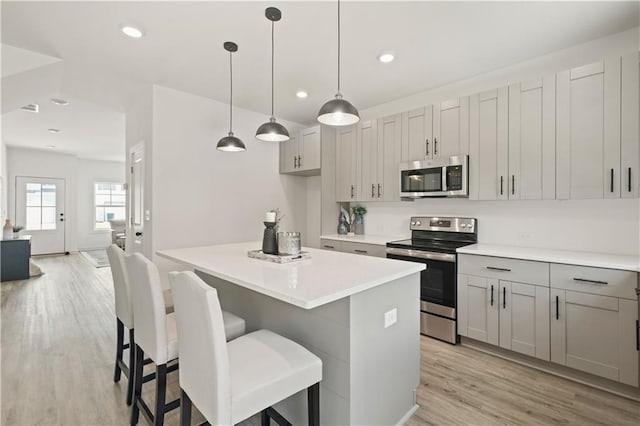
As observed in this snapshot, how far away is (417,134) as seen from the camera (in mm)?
3500

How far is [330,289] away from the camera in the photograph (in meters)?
1.37

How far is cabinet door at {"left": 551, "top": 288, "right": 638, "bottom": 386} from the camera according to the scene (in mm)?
2084

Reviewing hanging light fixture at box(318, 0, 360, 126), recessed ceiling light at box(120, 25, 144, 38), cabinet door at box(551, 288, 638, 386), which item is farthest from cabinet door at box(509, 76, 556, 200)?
recessed ceiling light at box(120, 25, 144, 38)

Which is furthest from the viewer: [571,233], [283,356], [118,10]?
[571,233]

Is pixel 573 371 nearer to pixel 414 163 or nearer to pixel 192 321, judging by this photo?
pixel 414 163

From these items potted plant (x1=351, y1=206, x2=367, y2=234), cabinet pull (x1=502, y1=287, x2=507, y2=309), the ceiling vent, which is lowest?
cabinet pull (x1=502, y1=287, x2=507, y2=309)

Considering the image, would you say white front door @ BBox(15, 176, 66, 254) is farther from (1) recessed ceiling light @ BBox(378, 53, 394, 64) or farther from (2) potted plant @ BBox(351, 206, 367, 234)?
(1) recessed ceiling light @ BBox(378, 53, 394, 64)

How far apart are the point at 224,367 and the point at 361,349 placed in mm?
694

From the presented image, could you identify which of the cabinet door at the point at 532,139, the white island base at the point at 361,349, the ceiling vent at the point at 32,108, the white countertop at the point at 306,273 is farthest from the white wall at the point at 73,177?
the cabinet door at the point at 532,139

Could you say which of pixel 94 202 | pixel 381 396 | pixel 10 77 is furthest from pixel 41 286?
pixel 381 396

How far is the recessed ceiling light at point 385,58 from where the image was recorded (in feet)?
Answer: 9.19

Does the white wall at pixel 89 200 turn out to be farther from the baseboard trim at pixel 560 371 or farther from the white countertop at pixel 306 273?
the baseboard trim at pixel 560 371

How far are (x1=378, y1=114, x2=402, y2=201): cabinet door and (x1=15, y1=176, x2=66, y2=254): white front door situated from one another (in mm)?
8981

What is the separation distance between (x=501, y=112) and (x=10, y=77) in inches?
177
